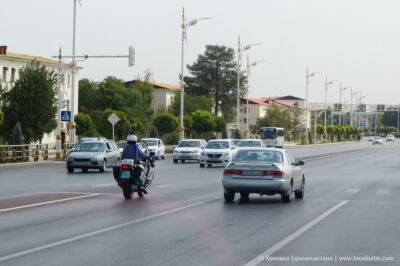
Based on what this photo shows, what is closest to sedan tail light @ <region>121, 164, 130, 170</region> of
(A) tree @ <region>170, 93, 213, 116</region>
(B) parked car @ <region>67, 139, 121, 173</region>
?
(B) parked car @ <region>67, 139, 121, 173</region>

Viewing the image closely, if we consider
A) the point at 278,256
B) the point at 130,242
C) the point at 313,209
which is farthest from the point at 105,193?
the point at 278,256

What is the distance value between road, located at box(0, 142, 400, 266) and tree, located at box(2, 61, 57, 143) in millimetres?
30328

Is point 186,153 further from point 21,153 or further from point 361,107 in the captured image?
point 361,107

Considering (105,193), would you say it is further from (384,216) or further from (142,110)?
(142,110)

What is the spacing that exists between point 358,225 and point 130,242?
16.6 ft

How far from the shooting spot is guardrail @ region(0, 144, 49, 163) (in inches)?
1774

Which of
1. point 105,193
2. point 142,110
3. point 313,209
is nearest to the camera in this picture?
point 313,209

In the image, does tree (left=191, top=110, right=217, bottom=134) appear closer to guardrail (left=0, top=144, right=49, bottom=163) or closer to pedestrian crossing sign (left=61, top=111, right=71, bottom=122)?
guardrail (left=0, top=144, right=49, bottom=163)

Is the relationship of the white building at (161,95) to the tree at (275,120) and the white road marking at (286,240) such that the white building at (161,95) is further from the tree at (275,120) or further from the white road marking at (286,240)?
the white road marking at (286,240)

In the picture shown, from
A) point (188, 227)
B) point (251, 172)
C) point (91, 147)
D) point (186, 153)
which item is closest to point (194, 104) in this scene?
point (186, 153)

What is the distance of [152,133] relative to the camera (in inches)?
2977

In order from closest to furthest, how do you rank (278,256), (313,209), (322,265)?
(322,265) < (278,256) < (313,209)

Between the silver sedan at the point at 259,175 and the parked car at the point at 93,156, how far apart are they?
17221 mm

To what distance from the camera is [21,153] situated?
47.1 metres
